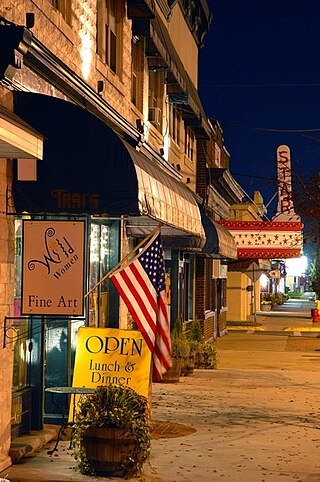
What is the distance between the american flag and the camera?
11.9m

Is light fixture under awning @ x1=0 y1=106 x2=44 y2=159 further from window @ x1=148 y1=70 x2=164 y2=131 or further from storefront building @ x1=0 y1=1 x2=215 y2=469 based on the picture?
window @ x1=148 y1=70 x2=164 y2=131

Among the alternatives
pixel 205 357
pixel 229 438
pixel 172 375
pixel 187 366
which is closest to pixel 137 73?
pixel 172 375

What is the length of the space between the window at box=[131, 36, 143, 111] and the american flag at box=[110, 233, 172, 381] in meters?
8.28

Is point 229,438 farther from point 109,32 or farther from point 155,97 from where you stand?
point 155,97

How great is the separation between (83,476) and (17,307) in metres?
2.79

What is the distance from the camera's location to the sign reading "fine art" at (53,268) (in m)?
11.6

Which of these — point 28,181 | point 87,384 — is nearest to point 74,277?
point 28,181

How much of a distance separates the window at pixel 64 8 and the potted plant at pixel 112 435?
5.48 m

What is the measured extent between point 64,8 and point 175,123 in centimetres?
1314

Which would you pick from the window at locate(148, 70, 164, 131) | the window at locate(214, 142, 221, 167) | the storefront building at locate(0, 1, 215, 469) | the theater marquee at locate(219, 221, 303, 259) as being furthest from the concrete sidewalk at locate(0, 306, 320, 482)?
the theater marquee at locate(219, 221, 303, 259)

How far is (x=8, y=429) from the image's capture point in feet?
37.0

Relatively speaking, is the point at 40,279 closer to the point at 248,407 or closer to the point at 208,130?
the point at 248,407

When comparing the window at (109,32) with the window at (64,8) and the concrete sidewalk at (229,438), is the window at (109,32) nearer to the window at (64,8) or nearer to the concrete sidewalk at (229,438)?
the window at (64,8)

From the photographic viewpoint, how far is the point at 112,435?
1079cm
